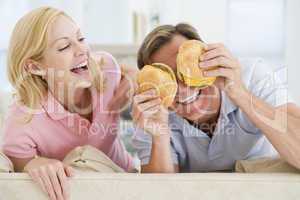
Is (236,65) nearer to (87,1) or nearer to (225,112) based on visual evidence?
(225,112)

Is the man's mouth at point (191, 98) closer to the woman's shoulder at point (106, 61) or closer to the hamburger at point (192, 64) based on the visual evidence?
the hamburger at point (192, 64)

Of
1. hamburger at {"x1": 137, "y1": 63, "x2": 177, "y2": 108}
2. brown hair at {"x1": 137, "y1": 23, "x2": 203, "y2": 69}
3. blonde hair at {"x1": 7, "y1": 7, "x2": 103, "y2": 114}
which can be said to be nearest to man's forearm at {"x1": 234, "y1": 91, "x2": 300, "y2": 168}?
hamburger at {"x1": 137, "y1": 63, "x2": 177, "y2": 108}

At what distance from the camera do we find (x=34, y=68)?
167cm

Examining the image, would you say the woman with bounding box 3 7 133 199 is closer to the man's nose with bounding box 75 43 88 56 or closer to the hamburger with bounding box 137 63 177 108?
the man's nose with bounding box 75 43 88 56

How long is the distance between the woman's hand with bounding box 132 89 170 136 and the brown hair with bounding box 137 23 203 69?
0.25m

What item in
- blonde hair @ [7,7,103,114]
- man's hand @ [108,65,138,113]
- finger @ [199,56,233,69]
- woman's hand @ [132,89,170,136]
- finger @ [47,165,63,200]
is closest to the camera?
finger @ [47,165,63,200]

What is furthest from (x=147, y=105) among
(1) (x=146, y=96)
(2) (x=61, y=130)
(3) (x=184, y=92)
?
(2) (x=61, y=130)

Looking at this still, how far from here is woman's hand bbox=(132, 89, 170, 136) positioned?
137cm

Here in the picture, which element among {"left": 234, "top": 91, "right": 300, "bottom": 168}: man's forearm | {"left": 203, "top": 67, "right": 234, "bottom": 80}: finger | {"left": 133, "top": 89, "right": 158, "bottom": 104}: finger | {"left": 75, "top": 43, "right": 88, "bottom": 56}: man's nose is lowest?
{"left": 234, "top": 91, "right": 300, "bottom": 168}: man's forearm

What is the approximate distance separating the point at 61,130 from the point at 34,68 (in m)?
0.22

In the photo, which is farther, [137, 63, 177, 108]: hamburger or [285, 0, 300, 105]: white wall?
[285, 0, 300, 105]: white wall

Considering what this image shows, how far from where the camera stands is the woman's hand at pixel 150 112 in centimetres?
137

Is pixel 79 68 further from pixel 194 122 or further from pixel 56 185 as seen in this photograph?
pixel 56 185

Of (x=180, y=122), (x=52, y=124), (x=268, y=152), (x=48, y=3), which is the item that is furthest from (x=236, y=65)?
(x=48, y=3)
